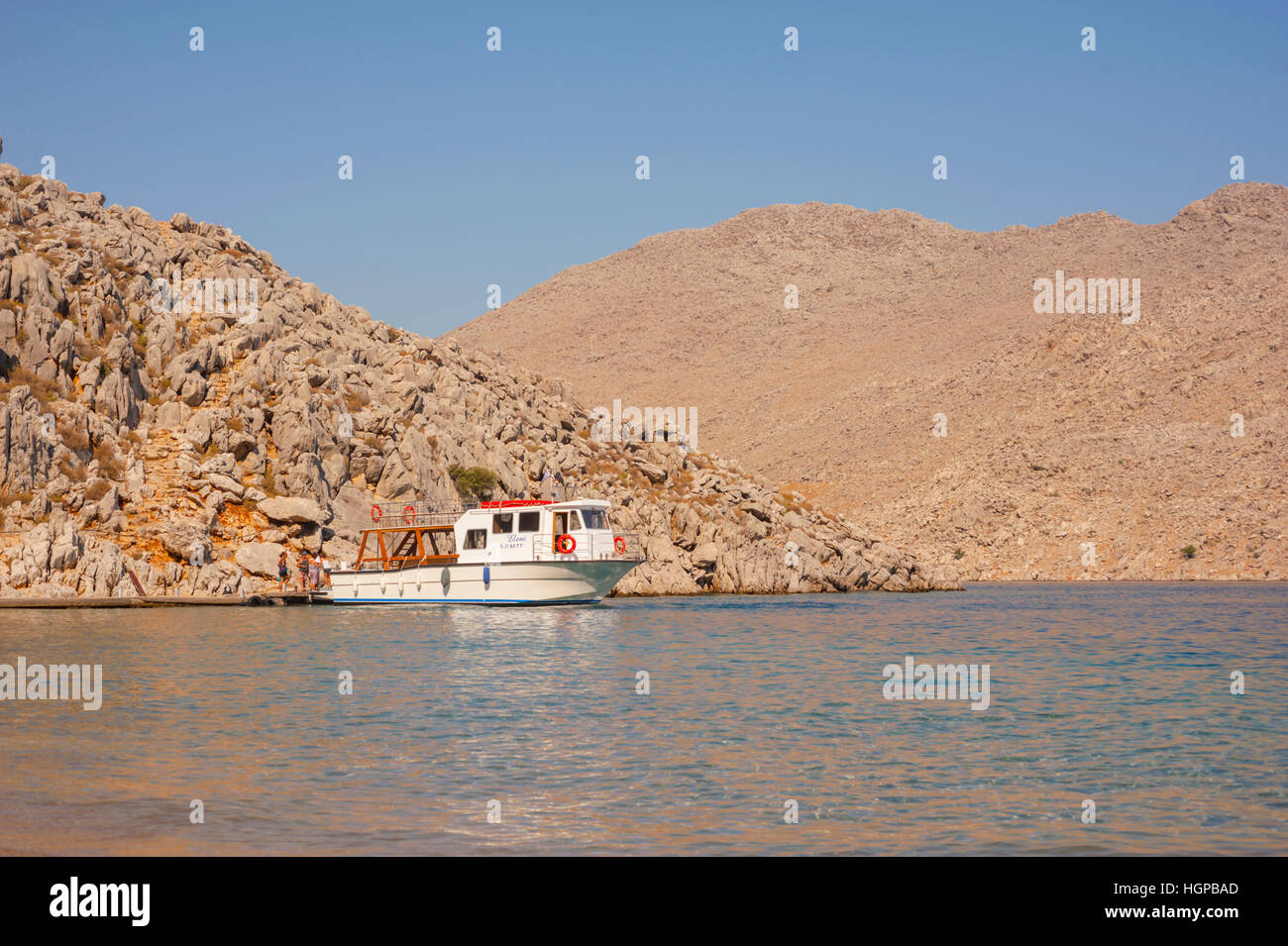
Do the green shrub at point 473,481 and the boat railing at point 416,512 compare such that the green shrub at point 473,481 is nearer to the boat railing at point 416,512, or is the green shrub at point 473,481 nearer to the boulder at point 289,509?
the boat railing at point 416,512

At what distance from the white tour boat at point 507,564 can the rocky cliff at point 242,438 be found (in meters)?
3.67

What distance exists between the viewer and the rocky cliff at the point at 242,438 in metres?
50.6

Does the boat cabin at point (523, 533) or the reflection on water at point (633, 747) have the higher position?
the boat cabin at point (523, 533)

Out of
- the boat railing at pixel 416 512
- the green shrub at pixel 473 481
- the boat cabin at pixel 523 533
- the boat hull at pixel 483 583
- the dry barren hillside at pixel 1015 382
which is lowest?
the boat hull at pixel 483 583

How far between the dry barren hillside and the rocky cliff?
77.8 ft

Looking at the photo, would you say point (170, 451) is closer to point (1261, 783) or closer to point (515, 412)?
point (515, 412)

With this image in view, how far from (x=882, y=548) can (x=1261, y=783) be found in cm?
5893

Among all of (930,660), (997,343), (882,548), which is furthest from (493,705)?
(997,343)

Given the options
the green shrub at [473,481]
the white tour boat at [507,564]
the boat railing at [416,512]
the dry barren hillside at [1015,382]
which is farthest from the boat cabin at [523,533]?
the dry barren hillside at [1015,382]

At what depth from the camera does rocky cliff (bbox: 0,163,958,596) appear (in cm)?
5059

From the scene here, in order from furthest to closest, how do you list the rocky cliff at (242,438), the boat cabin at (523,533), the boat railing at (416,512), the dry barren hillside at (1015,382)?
the dry barren hillside at (1015,382)
the boat railing at (416,512)
the rocky cliff at (242,438)
the boat cabin at (523,533)

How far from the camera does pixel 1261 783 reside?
16.0m

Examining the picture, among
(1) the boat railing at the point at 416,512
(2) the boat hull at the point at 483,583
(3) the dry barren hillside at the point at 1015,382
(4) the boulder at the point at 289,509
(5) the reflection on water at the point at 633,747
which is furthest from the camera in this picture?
(3) the dry barren hillside at the point at 1015,382

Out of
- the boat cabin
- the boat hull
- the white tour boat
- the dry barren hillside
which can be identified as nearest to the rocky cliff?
the boat hull
